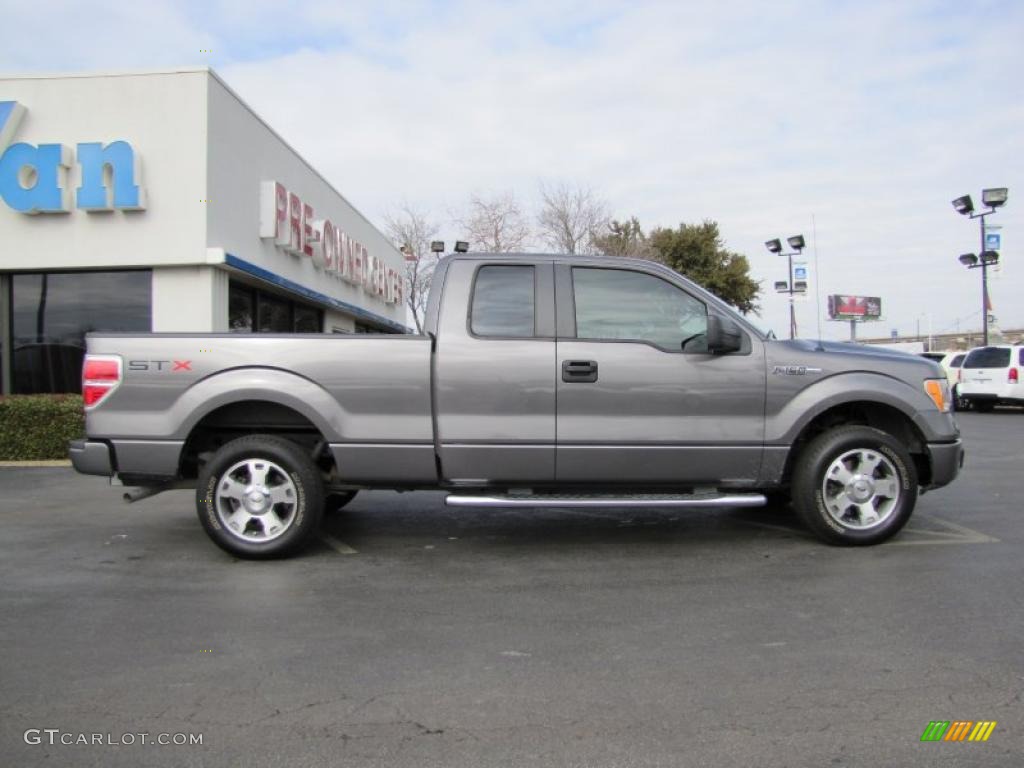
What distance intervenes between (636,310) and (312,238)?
38.9 ft

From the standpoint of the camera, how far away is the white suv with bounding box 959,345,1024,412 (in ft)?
60.2

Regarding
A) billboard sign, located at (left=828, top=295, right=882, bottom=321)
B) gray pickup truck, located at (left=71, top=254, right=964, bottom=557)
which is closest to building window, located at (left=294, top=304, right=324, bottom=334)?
gray pickup truck, located at (left=71, top=254, right=964, bottom=557)

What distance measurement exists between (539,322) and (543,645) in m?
2.26

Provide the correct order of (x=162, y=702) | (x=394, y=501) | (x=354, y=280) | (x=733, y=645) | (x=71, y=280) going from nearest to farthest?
1. (x=162, y=702)
2. (x=733, y=645)
3. (x=394, y=501)
4. (x=71, y=280)
5. (x=354, y=280)

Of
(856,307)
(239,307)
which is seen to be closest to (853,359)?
(239,307)

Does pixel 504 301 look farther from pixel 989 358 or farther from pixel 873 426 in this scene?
pixel 989 358

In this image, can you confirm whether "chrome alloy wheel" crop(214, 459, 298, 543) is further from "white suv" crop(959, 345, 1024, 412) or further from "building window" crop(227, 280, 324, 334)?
"white suv" crop(959, 345, 1024, 412)

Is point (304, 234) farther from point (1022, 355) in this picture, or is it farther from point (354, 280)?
point (1022, 355)

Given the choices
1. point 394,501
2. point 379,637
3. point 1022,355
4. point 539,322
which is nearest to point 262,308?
point 394,501

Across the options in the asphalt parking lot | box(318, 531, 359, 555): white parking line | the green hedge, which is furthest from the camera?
the green hedge

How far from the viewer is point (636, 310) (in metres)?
5.29

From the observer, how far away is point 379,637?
3.85m

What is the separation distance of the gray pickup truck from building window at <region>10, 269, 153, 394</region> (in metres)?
7.36

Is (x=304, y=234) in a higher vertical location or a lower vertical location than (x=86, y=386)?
higher
